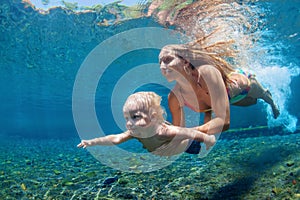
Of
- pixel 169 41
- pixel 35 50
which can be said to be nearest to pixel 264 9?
pixel 169 41

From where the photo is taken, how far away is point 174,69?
3.56m

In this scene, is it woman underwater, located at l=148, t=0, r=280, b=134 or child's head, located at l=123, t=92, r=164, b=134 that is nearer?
child's head, located at l=123, t=92, r=164, b=134

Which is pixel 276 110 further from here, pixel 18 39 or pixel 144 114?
pixel 18 39

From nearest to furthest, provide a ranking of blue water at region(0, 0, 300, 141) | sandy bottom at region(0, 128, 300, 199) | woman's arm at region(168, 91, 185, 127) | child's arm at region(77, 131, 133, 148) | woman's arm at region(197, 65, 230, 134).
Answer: woman's arm at region(197, 65, 230, 134)
child's arm at region(77, 131, 133, 148)
sandy bottom at region(0, 128, 300, 199)
woman's arm at region(168, 91, 185, 127)
blue water at region(0, 0, 300, 141)

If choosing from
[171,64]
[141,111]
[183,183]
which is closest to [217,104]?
[171,64]

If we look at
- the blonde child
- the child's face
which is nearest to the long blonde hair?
the blonde child

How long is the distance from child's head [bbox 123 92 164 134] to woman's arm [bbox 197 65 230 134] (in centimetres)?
73

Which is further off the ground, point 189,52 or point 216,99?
point 189,52

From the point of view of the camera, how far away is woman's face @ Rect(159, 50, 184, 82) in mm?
3523

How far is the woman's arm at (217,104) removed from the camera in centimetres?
314

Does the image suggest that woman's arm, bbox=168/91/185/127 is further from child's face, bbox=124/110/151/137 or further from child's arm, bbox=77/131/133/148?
child's face, bbox=124/110/151/137

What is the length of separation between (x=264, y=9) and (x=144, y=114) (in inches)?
448

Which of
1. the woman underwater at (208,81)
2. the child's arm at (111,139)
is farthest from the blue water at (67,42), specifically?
the child's arm at (111,139)

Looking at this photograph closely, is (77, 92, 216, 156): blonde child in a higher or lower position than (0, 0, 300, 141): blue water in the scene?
lower
